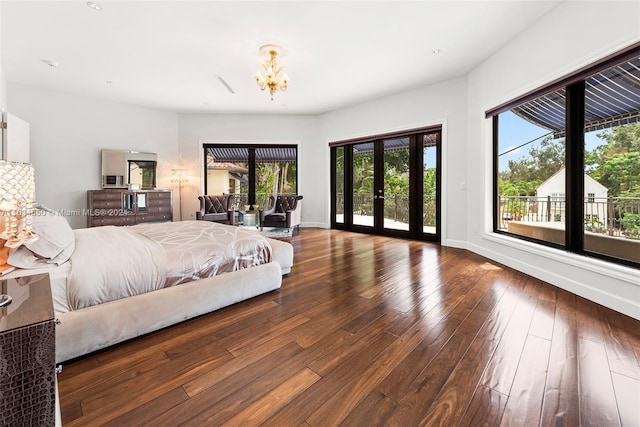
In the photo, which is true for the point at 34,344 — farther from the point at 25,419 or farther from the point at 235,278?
the point at 235,278

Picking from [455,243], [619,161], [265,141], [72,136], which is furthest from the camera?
[265,141]

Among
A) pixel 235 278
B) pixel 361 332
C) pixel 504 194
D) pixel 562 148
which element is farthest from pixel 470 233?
pixel 235 278

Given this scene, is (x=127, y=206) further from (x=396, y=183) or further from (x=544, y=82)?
(x=544, y=82)

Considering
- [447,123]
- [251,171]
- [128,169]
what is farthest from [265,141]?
[447,123]

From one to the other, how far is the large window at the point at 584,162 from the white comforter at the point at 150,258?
3360mm

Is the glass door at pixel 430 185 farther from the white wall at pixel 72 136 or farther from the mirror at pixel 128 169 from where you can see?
the white wall at pixel 72 136

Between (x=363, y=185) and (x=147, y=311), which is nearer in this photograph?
(x=147, y=311)

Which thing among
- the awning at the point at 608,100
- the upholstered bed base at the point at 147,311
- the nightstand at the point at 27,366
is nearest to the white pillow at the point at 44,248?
the upholstered bed base at the point at 147,311

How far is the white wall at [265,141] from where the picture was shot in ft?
23.2

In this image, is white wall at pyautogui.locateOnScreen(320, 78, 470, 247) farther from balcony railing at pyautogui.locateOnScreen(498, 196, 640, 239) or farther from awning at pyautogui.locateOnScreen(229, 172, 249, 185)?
Answer: awning at pyautogui.locateOnScreen(229, 172, 249, 185)

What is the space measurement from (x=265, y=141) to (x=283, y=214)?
223cm

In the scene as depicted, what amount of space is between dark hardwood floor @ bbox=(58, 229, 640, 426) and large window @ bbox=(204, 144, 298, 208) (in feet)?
17.0

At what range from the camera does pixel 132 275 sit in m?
1.85

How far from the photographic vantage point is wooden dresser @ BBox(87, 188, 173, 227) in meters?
5.69
